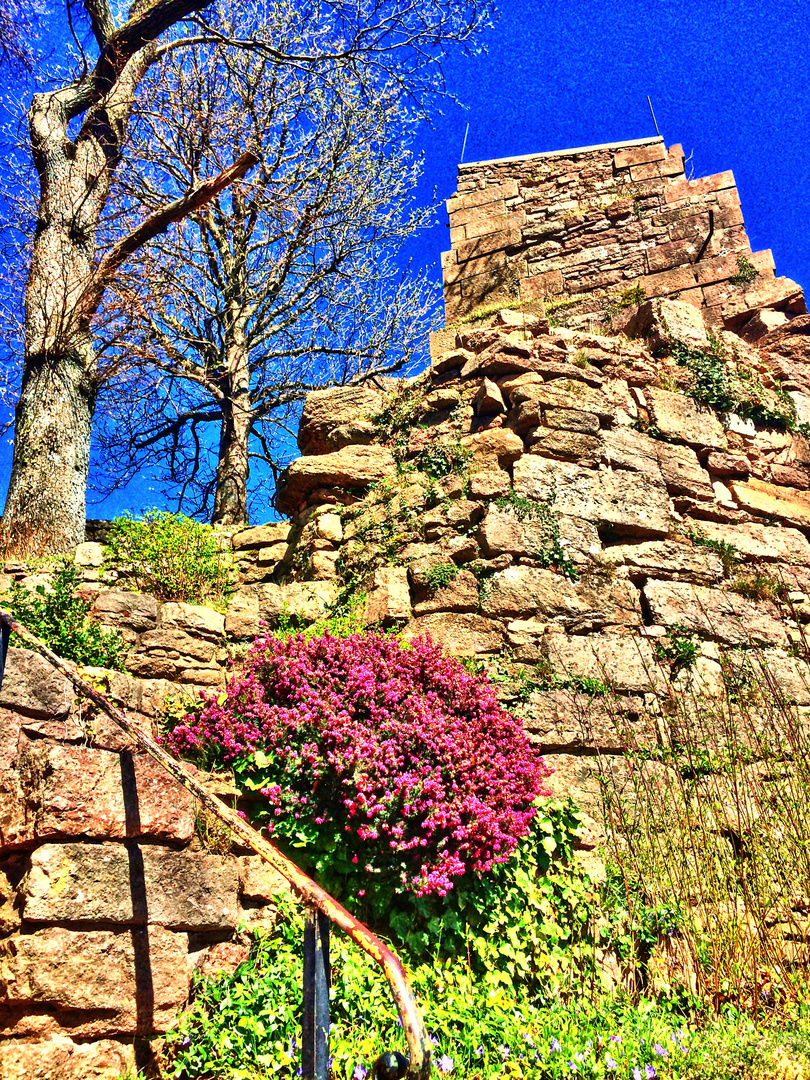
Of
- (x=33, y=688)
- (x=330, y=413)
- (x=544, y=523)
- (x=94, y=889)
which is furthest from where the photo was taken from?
(x=330, y=413)

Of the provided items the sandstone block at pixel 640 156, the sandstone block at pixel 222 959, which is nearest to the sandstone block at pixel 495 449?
the sandstone block at pixel 222 959

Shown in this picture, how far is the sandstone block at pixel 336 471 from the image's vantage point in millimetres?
5922

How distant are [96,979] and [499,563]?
3.24 meters

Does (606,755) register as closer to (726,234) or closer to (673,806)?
(673,806)

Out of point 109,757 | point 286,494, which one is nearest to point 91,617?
point 109,757

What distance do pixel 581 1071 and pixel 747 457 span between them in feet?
16.4

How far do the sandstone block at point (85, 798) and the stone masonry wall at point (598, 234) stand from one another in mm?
6311

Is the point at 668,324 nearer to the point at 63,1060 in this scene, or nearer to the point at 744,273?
the point at 744,273

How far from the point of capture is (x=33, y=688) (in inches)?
128

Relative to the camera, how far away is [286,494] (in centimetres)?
611

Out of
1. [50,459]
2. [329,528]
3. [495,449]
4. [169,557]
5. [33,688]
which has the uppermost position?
[50,459]

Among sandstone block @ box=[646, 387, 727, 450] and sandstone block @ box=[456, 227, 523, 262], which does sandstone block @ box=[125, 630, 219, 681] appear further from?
sandstone block @ box=[456, 227, 523, 262]

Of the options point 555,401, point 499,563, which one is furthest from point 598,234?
point 499,563

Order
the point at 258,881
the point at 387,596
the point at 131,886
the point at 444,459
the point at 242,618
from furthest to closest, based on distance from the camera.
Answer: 1. the point at 444,459
2. the point at 387,596
3. the point at 242,618
4. the point at 258,881
5. the point at 131,886
